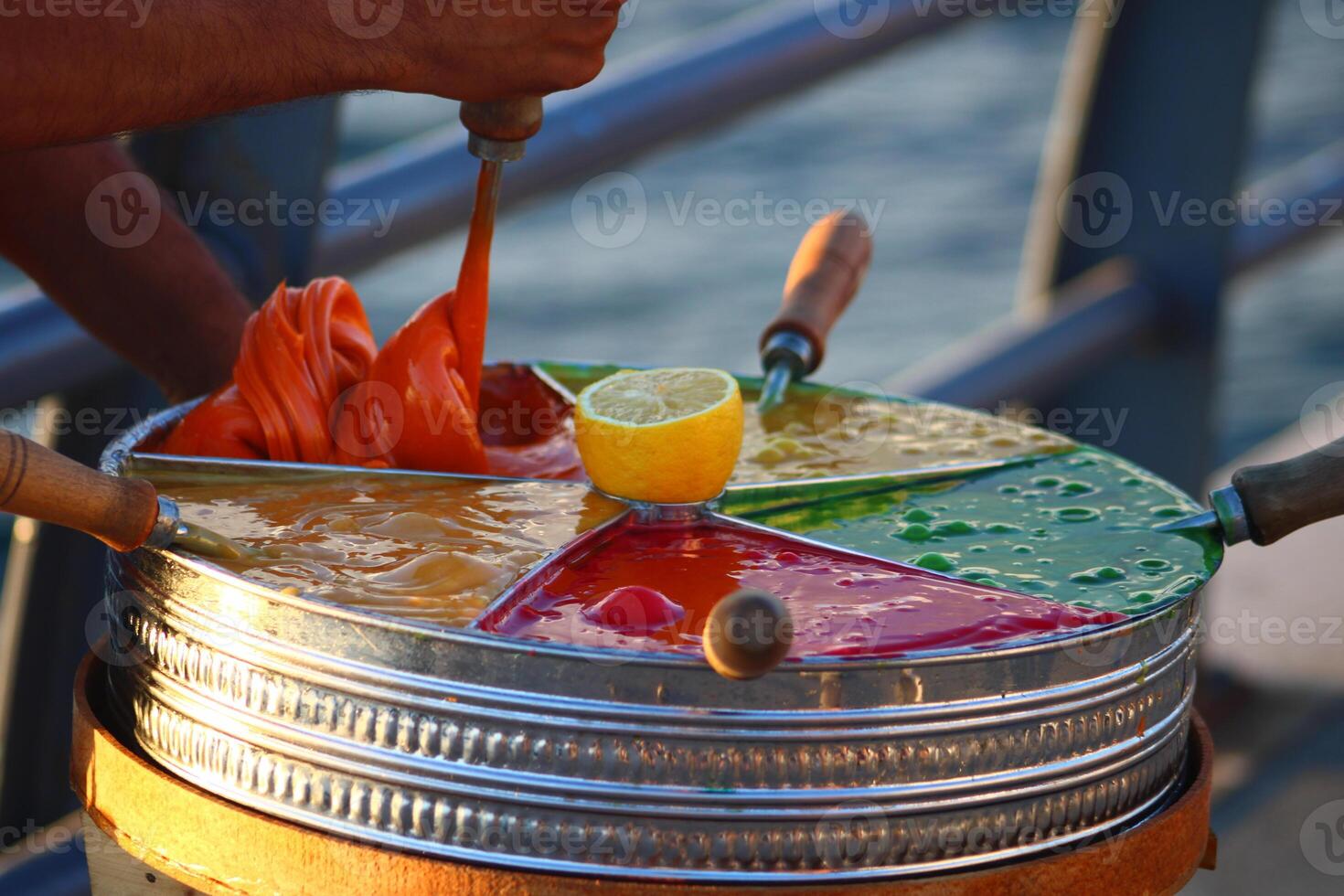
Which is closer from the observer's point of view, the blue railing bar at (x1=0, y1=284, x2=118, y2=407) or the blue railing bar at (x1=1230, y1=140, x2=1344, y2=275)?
the blue railing bar at (x1=0, y1=284, x2=118, y2=407)

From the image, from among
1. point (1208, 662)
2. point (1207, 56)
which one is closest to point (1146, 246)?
point (1207, 56)

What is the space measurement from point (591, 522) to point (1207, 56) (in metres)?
2.16

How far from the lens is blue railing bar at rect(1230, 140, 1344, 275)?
3.21 meters

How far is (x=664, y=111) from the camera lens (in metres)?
2.28

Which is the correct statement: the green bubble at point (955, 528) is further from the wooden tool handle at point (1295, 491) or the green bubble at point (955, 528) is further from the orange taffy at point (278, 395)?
the orange taffy at point (278, 395)

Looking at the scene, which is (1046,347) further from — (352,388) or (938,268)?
(938,268)

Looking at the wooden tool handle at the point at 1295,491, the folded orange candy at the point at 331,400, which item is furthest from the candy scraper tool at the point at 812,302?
the wooden tool handle at the point at 1295,491

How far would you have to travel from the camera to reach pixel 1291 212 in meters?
3.32

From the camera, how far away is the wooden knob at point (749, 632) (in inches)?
31.4

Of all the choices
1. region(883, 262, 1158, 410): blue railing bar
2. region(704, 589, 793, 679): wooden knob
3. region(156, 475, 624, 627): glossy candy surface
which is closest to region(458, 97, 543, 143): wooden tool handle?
region(156, 475, 624, 627): glossy candy surface

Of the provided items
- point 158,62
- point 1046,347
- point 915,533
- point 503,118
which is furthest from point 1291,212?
point 158,62

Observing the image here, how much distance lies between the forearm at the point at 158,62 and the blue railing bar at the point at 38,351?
31.0 inches

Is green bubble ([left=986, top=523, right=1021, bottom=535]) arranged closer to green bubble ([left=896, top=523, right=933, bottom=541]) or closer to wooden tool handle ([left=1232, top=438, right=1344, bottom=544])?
green bubble ([left=896, top=523, right=933, bottom=541])

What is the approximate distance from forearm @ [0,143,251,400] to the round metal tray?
60 cm
